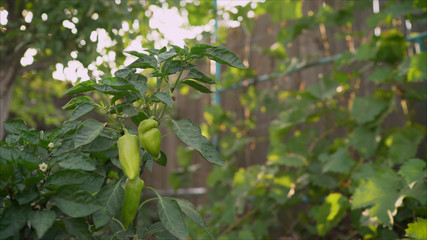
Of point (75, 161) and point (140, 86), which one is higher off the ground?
point (140, 86)

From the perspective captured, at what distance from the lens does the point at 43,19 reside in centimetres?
186

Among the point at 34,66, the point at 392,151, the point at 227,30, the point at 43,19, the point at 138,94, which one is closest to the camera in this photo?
the point at 138,94

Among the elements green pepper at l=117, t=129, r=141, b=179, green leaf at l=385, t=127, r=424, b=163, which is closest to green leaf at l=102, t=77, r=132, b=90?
green pepper at l=117, t=129, r=141, b=179

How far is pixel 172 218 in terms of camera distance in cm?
85

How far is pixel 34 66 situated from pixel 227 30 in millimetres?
1342

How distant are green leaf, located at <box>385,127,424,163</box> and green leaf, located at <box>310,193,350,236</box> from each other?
270 mm

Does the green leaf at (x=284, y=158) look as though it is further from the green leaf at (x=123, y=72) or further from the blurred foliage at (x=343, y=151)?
the green leaf at (x=123, y=72)

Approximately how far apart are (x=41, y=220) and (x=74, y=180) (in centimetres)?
11

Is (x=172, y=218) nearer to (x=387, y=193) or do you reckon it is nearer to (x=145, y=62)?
(x=145, y=62)

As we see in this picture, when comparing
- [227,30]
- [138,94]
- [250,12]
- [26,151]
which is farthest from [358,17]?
[26,151]

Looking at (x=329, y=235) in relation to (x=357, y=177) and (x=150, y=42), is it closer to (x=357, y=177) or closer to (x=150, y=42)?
(x=357, y=177)

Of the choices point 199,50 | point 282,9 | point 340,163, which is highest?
point 199,50

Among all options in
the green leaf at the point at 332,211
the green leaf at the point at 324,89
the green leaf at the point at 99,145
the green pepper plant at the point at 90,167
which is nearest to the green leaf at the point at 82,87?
the green pepper plant at the point at 90,167

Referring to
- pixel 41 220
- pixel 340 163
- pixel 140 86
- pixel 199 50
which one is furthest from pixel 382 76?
pixel 41 220
